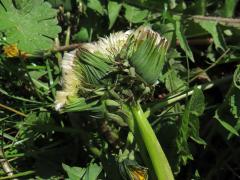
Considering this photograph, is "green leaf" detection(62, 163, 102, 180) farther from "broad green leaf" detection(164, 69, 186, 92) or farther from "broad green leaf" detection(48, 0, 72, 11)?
"broad green leaf" detection(48, 0, 72, 11)

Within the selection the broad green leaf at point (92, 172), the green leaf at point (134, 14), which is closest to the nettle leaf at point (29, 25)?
the green leaf at point (134, 14)

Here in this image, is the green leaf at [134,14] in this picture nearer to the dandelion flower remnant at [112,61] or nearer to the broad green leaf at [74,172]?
the dandelion flower remnant at [112,61]

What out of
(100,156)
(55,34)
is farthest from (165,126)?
(55,34)

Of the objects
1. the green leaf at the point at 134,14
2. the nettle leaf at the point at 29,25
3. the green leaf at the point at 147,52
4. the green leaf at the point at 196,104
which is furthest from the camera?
the green leaf at the point at 134,14

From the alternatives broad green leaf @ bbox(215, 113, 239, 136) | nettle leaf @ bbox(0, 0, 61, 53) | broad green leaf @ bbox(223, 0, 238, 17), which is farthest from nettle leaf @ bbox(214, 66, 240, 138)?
nettle leaf @ bbox(0, 0, 61, 53)

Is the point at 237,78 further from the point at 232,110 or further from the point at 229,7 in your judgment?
the point at 229,7

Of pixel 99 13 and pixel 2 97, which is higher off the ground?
pixel 99 13

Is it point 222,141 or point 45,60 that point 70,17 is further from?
point 222,141
